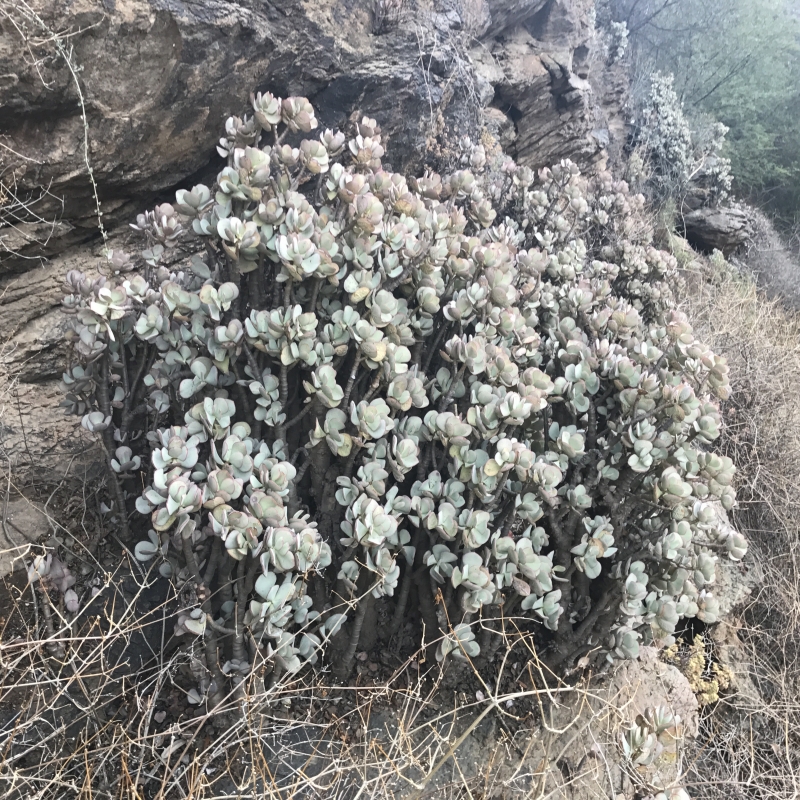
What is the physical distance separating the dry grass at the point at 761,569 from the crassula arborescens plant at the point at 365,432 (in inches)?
32.3

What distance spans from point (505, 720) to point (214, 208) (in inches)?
68.8

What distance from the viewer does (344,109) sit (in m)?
2.93

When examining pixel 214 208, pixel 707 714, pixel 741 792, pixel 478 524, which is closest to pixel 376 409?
pixel 478 524

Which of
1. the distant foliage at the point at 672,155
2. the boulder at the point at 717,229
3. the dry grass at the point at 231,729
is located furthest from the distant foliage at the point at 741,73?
the dry grass at the point at 231,729

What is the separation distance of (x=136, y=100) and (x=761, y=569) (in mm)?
3413

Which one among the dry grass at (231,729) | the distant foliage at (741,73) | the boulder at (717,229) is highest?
the distant foliage at (741,73)

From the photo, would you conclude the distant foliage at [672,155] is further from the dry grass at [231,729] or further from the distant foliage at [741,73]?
the dry grass at [231,729]

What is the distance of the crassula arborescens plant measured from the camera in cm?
155

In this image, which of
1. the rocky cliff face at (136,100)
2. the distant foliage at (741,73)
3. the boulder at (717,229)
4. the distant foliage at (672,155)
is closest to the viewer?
the rocky cliff face at (136,100)

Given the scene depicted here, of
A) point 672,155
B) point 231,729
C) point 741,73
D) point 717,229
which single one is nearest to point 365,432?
point 231,729

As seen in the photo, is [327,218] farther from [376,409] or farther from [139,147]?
[139,147]

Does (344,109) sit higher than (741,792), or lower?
higher

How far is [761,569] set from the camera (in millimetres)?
2918

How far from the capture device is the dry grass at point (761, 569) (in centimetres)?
231
